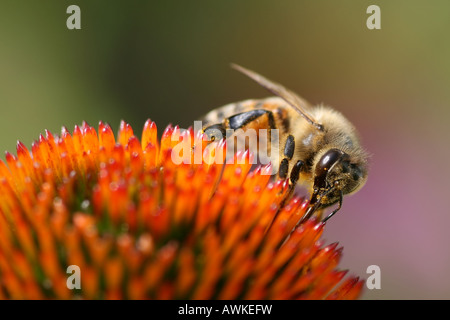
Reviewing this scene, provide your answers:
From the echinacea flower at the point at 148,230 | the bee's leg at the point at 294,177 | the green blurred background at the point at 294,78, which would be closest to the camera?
the echinacea flower at the point at 148,230

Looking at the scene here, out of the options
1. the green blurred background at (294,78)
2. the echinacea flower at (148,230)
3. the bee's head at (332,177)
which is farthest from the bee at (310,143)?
the green blurred background at (294,78)

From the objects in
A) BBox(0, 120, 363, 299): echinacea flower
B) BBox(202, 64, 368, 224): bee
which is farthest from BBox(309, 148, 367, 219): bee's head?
BBox(0, 120, 363, 299): echinacea flower

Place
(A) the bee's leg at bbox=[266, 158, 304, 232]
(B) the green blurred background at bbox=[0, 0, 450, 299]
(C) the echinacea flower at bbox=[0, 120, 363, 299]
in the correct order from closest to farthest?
(C) the echinacea flower at bbox=[0, 120, 363, 299], (A) the bee's leg at bbox=[266, 158, 304, 232], (B) the green blurred background at bbox=[0, 0, 450, 299]

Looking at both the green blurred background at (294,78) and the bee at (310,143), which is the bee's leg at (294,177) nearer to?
the bee at (310,143)

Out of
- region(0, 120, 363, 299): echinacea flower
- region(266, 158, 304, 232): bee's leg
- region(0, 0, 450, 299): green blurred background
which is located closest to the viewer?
region(0, 120, 363, 299): echinacea flower

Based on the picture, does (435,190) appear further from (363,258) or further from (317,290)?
(317,290)

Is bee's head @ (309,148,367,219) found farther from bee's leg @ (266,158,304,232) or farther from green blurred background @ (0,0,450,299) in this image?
green blurred background @ (0,0,450,299)

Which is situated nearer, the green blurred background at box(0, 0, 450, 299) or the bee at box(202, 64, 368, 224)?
the bee at box(202, 64, 368, 224)
